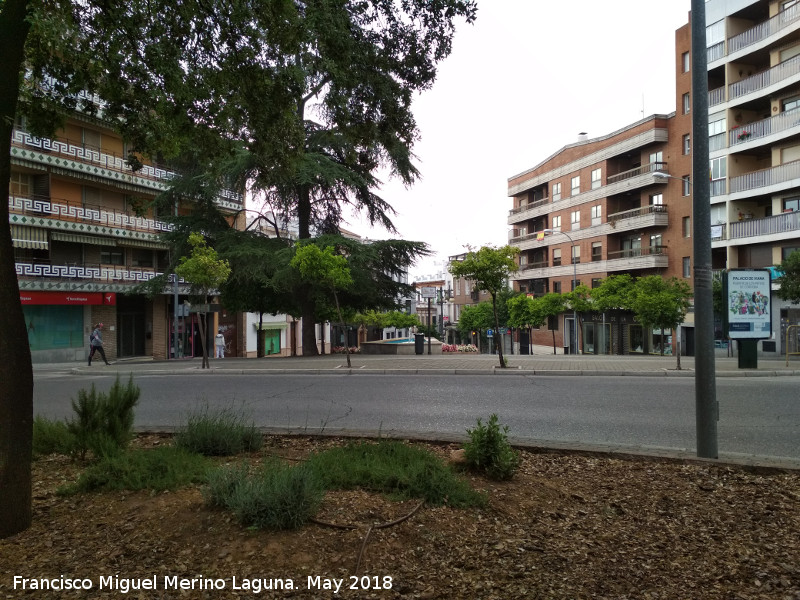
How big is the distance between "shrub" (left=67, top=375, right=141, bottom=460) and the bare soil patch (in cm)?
87

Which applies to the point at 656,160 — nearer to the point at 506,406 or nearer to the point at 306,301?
the point at 306,301

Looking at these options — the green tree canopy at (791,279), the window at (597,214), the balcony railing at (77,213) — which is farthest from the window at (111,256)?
the green tree canopy at (791,279)

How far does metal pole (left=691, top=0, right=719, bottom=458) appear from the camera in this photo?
18.2ft

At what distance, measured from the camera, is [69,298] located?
100 ft

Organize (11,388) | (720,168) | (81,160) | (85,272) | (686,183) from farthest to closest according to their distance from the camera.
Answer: (686,183) < (720,168) < (85,272) < (81,160) < (11,388)

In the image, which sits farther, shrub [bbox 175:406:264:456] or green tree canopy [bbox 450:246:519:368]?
green tree canopy [bbox 450:246:519:368]

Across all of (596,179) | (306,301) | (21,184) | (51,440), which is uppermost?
(596,179)

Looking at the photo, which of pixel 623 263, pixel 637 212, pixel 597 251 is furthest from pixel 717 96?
pixel 597 251

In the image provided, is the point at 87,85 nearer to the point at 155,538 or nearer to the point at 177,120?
the point at 177,120

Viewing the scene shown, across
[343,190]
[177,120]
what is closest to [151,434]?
[177,120]

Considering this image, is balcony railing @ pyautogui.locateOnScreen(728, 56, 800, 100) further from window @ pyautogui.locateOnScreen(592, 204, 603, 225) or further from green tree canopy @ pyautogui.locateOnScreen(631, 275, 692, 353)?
green tree canopy @ pyautogui.locateOnScreen(631, 275, 692, 353)

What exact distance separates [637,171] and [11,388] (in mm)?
45569

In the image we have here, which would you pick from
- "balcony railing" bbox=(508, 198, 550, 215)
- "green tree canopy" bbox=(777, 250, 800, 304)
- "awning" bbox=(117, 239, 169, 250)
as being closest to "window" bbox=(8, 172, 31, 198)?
"awning" bbox=(117, 239, 169, 250)

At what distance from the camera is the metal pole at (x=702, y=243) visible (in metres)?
5.54
